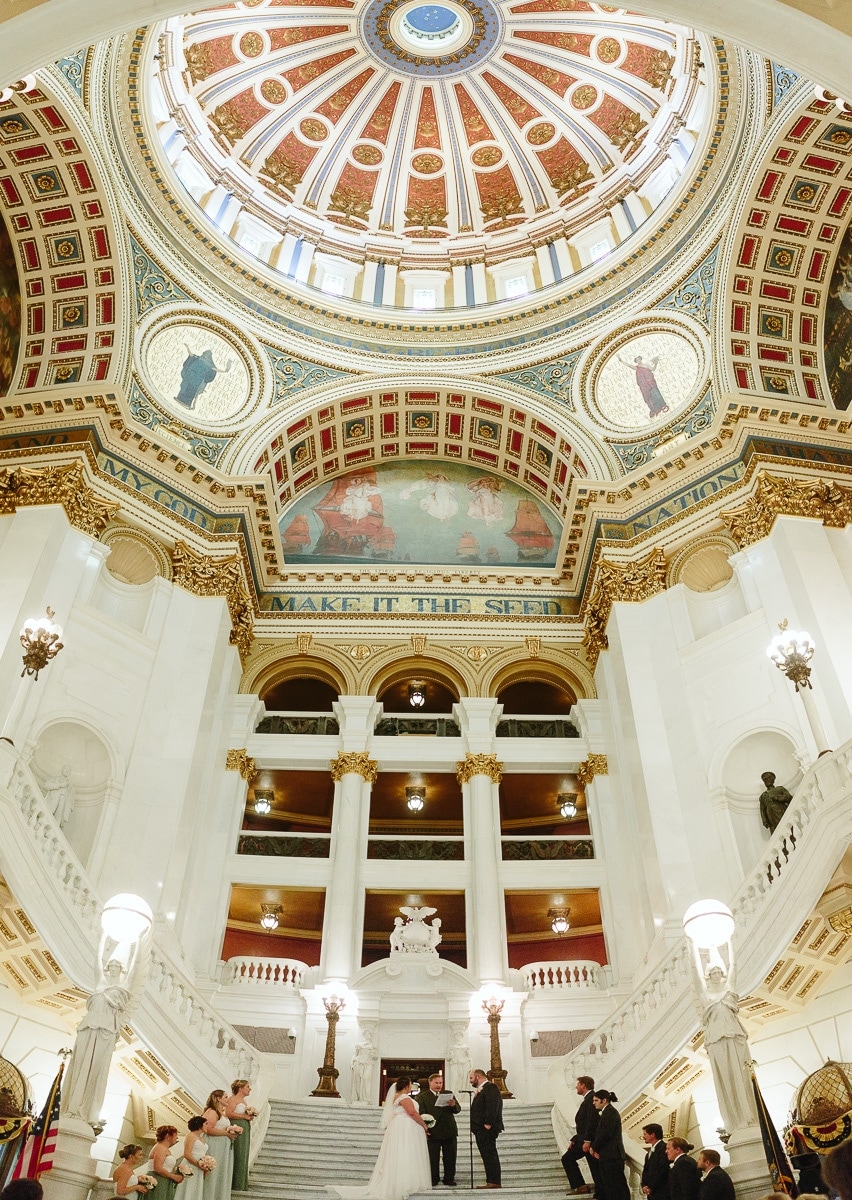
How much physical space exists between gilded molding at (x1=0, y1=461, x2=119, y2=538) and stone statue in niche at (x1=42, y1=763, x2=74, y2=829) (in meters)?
4.47

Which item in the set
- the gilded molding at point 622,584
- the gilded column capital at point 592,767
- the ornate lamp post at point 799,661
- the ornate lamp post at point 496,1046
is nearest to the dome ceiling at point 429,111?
the gilded molding at point 622,584

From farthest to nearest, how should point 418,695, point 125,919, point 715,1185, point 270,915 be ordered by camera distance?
1. point 418,695
2. point 270,915
3. point 125,919
4. point 715,1185

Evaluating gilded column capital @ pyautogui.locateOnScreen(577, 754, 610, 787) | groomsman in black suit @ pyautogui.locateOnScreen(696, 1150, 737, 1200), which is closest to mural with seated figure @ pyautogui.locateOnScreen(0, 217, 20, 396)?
gilded column capital @ pyautogui.locateOnScreen(577, 754, 610, 787)

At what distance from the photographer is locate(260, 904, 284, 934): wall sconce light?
1946cm

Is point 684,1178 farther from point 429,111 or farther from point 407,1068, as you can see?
point 429,111

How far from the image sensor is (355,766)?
748 inches

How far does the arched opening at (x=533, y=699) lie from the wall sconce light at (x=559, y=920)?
4.19 m

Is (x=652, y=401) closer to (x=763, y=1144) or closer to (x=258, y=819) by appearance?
(x=258, y=819)

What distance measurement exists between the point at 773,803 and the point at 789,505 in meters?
5.44

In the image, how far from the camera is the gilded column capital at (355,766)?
62.2 ft

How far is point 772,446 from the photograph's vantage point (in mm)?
18422

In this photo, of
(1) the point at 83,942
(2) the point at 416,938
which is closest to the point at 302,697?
(2) the point at 416,938

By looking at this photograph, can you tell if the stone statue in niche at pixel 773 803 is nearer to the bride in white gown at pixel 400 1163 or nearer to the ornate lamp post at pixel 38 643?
the bride in white gown at pixel 400 1163

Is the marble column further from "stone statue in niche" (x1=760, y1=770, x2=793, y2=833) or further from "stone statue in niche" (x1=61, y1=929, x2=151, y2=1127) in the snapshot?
"stone statue in niche" (x1=760, y1=770, x2=793, y2=833)
